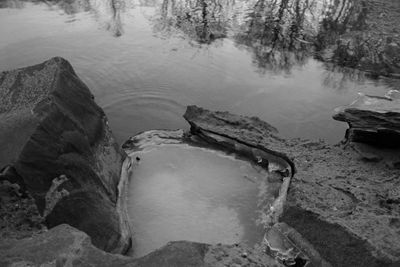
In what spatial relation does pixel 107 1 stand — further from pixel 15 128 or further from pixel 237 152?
pixel 15 128

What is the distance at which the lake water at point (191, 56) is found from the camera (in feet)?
24.8

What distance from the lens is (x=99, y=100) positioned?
759cm

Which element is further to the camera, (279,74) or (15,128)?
(279,74)

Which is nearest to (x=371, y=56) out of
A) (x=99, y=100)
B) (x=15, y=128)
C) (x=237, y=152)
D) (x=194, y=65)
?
(x=194, y=65)

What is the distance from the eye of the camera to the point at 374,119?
515 centimetres

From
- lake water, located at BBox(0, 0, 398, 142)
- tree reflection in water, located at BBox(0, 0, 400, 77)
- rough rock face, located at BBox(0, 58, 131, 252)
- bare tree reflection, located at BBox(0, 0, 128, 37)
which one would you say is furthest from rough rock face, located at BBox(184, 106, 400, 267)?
bare tree reflection, located at BBox(0, 0, 128, 37)

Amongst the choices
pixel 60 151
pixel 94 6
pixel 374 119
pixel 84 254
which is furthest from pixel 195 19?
pixel 84 254

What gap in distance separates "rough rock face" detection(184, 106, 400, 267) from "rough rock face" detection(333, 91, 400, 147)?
0.21 m

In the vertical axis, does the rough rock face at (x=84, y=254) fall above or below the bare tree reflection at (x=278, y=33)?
below

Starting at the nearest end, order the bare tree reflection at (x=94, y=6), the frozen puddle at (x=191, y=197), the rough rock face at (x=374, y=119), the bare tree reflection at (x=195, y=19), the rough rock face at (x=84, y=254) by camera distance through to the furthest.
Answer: the rough rock face at (x=84, y=254)
the frozen puddle at (x=191, y=197)
the rough rock face at (x=374, y=119)
the bare tree reflection at (x=195, y=19)
the bare tree reflection at (x=94, y=6)

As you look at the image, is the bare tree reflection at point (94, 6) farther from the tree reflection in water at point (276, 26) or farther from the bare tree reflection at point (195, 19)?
the bare tree reflection at point (195, 19)

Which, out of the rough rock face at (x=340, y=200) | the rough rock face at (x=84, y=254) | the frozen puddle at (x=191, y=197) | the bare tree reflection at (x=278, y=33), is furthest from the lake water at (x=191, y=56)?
the rough rock face at (x=84, y=254)

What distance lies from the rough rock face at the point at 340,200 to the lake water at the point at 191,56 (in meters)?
1.50

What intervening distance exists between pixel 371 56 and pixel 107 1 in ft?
22.9
